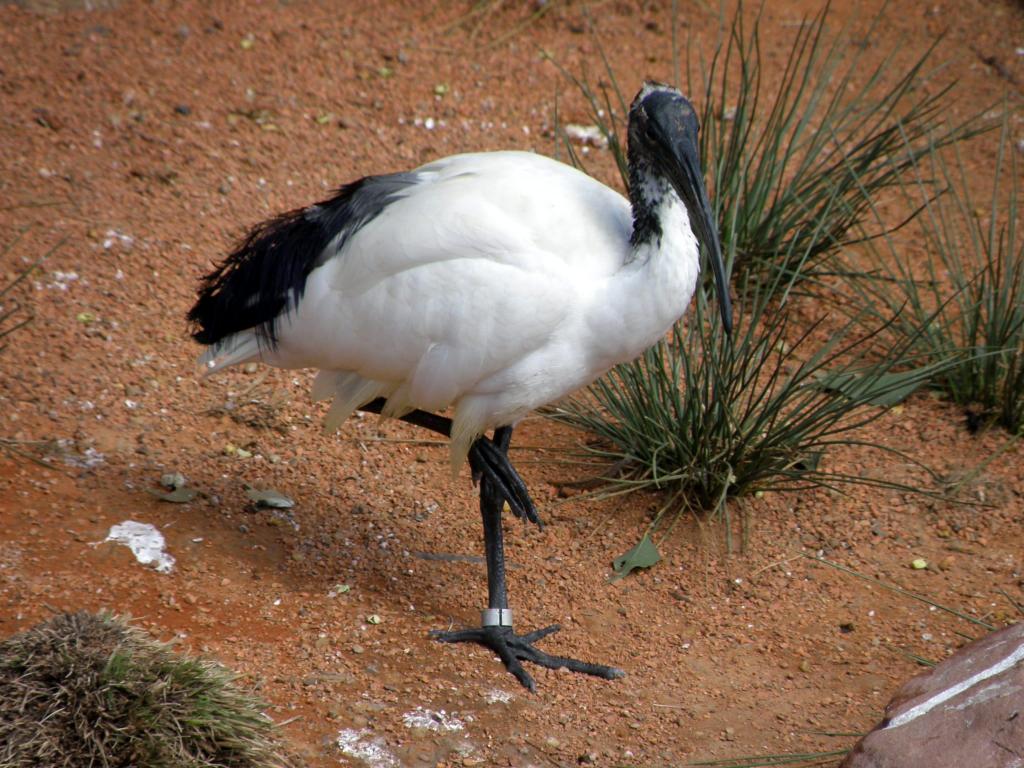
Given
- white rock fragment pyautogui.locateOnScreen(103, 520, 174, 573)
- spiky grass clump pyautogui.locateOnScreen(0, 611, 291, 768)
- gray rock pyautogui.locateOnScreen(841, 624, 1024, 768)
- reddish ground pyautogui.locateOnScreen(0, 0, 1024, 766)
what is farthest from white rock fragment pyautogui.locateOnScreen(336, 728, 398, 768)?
gray rock pyautogui.locateOnScreen(841, 624, 1024, 768)

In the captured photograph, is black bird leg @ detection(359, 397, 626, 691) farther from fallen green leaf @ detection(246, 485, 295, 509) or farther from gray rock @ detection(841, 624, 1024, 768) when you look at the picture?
gray rock @ detection(841, 624, 1024, 768)

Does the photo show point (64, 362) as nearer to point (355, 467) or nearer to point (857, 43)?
point (355, 467)

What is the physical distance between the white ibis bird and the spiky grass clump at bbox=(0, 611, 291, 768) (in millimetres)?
1181

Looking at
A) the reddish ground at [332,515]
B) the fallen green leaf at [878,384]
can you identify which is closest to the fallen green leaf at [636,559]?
the reddish ground at [332,515]

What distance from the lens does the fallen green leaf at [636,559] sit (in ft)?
15.2

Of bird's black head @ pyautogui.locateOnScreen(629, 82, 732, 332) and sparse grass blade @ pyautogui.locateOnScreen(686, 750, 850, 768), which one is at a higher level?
bird's black head @ pyautogui.locateOnScreen(629, 82, 732, 332)

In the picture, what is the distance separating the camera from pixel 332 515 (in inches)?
187

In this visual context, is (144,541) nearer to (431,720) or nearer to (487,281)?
Answer: (431,720)

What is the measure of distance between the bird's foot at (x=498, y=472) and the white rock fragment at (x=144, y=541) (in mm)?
1133

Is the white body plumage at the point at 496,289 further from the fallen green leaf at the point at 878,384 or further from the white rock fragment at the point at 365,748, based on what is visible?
the fallen green leaf at the point at 878,384

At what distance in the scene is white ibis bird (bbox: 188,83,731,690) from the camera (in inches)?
142

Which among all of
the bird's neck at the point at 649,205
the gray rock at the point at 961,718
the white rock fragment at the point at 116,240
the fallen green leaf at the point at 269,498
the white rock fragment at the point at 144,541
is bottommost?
the fallen green leaf at the point at 269,498

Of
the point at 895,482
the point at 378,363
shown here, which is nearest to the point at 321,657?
the point at 378,363

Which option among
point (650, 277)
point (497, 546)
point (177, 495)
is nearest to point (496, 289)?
point (650, 277)
